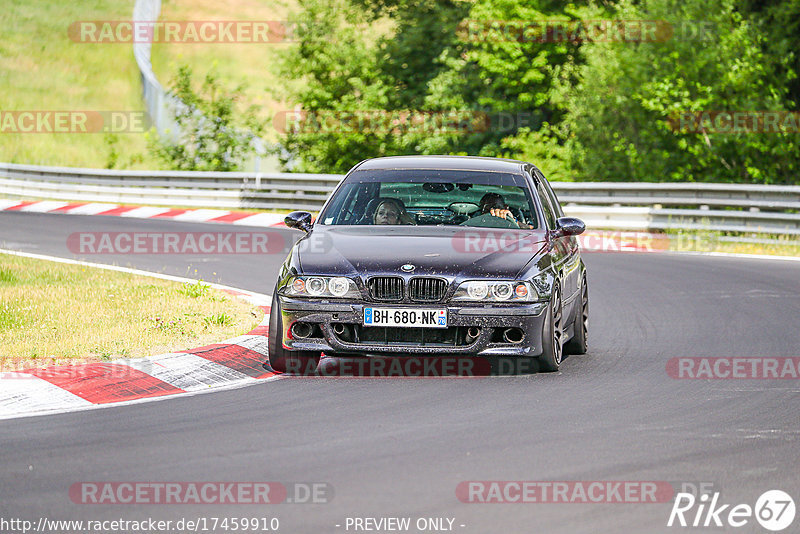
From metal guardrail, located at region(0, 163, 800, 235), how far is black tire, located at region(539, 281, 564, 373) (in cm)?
1292

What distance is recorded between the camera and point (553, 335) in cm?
914

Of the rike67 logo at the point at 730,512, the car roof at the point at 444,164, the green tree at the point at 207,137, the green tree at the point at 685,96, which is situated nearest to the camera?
the rike67 logo at the point at 730,512

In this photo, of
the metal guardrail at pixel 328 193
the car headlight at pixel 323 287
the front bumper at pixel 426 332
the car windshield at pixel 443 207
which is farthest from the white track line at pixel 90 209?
the front bumper at pixel 426 332

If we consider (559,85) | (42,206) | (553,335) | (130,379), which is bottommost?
(42,206)

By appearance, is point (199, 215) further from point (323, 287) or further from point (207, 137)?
point (323, 287)

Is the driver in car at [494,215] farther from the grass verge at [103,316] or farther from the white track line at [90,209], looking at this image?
the white track line at [90,209]

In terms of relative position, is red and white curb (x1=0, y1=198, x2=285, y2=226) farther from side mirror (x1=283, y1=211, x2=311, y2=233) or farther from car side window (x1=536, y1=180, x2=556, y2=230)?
side mirror (x1=283, y1=211, x2=311, y2=233)

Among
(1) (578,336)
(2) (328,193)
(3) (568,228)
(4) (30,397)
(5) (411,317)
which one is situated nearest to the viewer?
(4) (30,397)

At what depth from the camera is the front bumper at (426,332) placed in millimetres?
8758

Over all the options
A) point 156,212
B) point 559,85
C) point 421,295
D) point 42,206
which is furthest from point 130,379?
point 559,85

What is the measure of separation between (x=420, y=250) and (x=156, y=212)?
780 inches

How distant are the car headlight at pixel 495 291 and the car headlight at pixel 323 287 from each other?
28.7 inches

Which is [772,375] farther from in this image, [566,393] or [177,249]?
[177,249]

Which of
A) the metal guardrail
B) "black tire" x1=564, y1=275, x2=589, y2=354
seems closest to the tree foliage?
the metal guardrail
